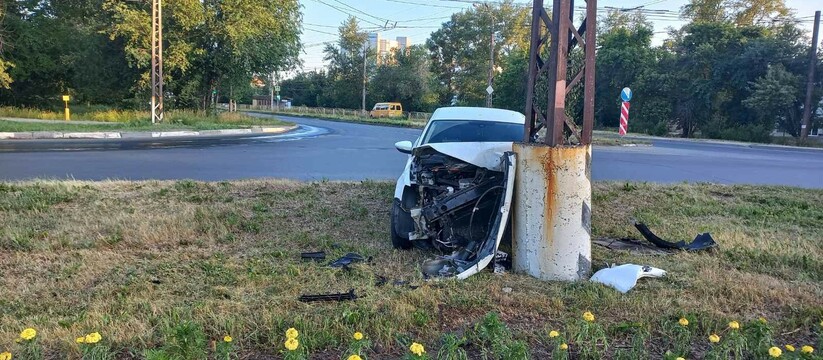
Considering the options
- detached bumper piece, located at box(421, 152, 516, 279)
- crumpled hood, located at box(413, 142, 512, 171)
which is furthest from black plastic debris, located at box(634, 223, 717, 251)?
detached bumper piece, located at box(421, 152, 516, 279)

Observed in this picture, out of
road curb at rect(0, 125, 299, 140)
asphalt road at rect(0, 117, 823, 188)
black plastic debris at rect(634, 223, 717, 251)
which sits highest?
road curb at rect(0, 125, 299, 140)

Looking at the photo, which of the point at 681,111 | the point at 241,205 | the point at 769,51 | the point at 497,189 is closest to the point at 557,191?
the point at 497,189

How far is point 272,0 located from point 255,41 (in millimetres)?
2346

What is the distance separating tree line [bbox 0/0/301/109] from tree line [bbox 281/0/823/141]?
22.0 metres

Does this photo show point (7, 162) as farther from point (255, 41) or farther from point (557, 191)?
point (255, 41)

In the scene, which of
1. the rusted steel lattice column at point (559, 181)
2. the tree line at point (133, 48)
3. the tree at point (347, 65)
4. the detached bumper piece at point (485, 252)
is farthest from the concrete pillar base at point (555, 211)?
the tree at point (347, 65)

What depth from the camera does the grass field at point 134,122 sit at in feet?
69.9

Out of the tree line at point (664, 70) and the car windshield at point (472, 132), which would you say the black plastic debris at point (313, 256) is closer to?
the car windshield at point (472, 132)

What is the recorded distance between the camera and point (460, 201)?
4.82 m

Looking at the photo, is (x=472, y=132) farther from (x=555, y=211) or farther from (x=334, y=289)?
(x=334, y=289)

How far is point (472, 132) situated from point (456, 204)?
1.87m

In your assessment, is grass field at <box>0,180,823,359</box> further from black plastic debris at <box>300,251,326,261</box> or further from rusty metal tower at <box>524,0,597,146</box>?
rusty metal tower at <box>524,0,597,146</box>

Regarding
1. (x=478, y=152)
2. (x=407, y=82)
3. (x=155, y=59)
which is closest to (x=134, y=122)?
(x=155, y=59)

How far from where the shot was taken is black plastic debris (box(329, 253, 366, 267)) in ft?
15.1
